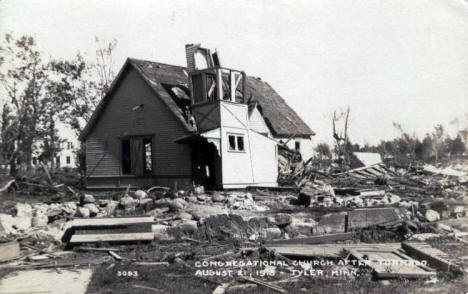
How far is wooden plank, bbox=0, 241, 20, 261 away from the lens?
883cm

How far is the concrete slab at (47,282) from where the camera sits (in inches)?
279

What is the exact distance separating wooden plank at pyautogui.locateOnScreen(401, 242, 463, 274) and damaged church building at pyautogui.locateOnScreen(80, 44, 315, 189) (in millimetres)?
9849

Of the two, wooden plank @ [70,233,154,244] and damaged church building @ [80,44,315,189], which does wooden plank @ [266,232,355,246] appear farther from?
damaged church building @ [80,44,315,189]

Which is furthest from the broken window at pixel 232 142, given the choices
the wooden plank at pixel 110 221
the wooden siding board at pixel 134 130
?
the wooden plank at pixel 110 221

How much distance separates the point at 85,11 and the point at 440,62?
794 centimetres

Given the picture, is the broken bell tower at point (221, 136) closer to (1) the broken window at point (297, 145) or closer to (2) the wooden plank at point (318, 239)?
(2) the wooden plank at point (318, 239)

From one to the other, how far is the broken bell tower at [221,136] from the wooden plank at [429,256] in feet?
32.3

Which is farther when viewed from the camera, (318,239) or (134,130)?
(134,130)

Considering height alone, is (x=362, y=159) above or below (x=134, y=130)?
below

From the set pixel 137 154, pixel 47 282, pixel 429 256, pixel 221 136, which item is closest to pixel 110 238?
pixel 47 282

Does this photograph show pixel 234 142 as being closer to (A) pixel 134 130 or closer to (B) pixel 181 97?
(B) pixel 181 97

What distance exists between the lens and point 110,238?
9977mm

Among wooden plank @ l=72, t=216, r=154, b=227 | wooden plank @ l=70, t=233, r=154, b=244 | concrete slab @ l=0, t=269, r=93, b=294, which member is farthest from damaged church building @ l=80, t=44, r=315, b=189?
concrete slab @ l=0, t=269, r=93, b=294

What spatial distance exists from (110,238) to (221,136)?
27.6ft
